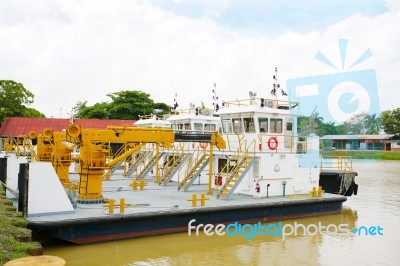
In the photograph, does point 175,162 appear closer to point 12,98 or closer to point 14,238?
point 14,238

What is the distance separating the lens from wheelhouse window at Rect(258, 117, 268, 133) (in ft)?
57.4

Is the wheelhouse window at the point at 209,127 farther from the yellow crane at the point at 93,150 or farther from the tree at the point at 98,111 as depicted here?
the tree at the point at 98,111

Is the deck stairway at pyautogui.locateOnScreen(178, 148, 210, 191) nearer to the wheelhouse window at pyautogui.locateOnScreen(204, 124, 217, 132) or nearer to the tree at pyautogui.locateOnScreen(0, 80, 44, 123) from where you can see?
the wheelhouse window at pyautogui.locateOnScreen(204, 124, 217, 132)

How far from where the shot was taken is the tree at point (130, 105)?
186 feet

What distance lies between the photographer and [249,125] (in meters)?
17.7

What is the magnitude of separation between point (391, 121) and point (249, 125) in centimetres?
8204

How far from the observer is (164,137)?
51.4ft

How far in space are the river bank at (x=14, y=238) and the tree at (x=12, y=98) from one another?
133 ft

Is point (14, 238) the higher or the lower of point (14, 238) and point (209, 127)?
the lower

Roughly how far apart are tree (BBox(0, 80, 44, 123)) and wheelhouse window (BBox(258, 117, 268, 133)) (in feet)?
130

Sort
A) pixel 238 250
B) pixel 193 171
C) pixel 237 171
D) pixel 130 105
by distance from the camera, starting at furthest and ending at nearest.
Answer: pixel 130 105 → pixel 193 171 → pixel 237 171 → pixel 238 250

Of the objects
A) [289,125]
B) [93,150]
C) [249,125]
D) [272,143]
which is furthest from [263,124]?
[93,150]

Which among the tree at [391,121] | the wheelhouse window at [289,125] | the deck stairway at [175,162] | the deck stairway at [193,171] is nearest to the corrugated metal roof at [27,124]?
the deck stairway at [175,162]

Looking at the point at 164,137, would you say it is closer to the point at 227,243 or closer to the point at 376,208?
the point at 227,243
